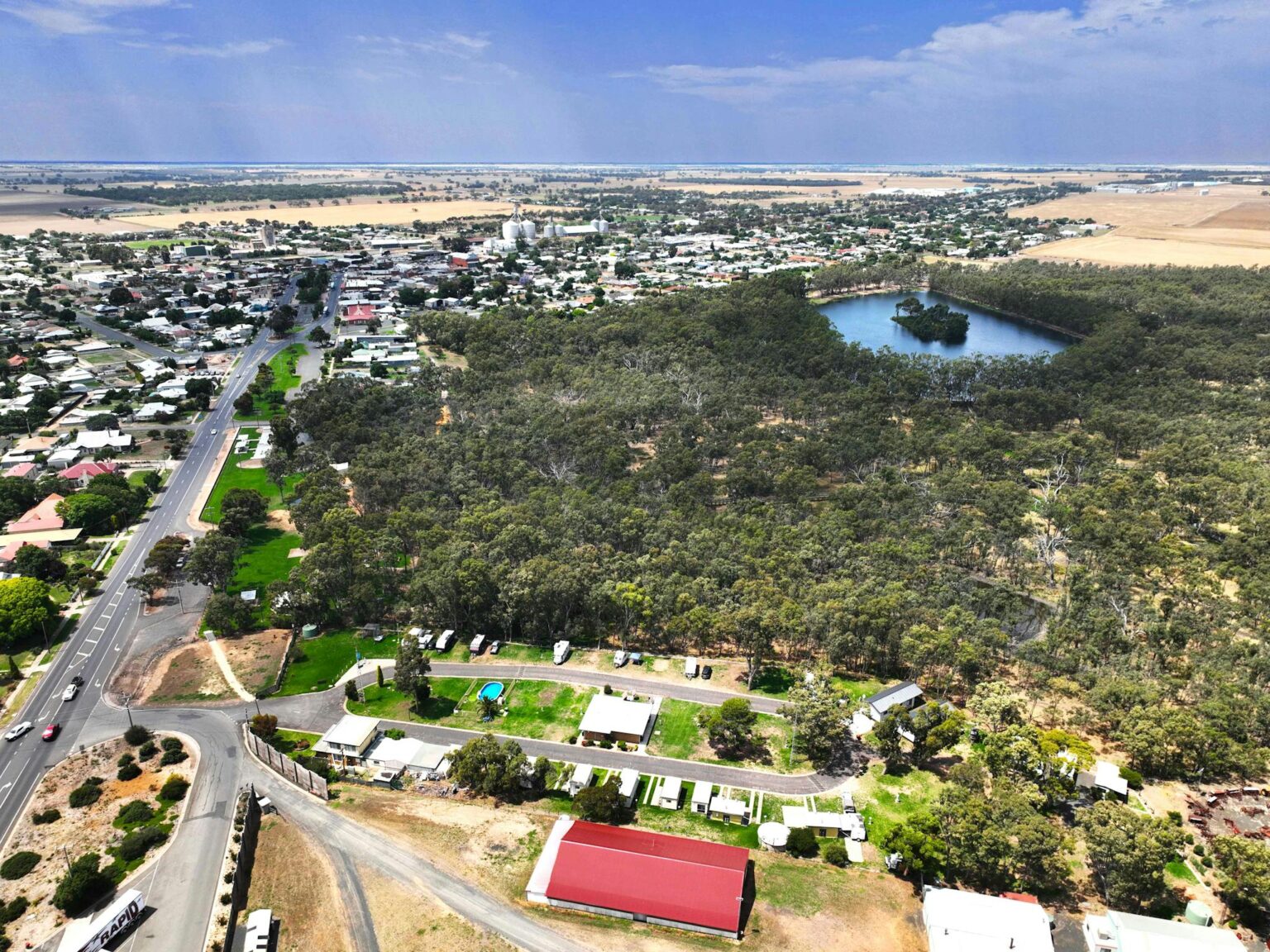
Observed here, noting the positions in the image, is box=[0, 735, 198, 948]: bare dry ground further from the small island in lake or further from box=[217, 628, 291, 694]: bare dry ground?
the small island in lake

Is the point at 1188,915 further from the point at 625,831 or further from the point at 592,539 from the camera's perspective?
the point at 592,539

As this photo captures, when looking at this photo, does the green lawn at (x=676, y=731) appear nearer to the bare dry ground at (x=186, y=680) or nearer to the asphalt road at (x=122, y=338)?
the bare dry ground at (x=186, y=680)

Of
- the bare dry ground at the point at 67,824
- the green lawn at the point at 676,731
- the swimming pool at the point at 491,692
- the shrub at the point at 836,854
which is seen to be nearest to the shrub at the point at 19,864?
the bare dry ground at the point at 67,824

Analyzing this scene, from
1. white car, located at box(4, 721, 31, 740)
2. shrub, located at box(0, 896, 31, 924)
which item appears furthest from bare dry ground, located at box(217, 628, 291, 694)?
shrub, located at box(0, 896, 31, 924)

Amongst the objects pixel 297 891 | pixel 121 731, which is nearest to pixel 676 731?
pixel 297 891

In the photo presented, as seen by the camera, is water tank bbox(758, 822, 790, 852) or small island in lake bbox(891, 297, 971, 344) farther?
small island in lake bbox(891, 297, 971, 344)

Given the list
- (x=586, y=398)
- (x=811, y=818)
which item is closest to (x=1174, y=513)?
(x=811, y=818)
